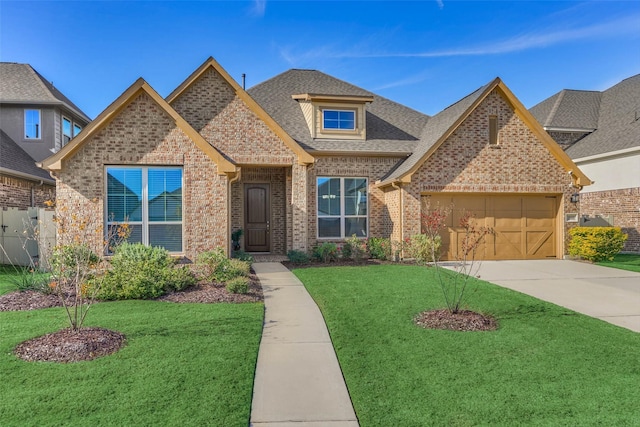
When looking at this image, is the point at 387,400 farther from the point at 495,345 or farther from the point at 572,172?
the point at 572,172

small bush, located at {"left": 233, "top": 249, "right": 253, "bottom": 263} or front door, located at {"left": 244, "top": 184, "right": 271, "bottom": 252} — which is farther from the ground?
front door, located at {"left": 244, "top": 184, "right": 271, "bottom": 252}

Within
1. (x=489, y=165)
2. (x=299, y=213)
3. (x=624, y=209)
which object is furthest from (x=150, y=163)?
(x=624, y=209)

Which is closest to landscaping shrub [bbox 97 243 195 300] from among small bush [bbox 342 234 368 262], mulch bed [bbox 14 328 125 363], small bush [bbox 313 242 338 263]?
mulch bed [bbox 14 328 125 363]

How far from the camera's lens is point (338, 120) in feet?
51.7

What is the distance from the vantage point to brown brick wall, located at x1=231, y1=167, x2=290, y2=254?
50.2 feet

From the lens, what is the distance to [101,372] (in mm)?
4660

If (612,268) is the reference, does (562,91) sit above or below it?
above

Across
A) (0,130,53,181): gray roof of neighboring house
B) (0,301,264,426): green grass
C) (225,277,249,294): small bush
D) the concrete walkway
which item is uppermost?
(0,130,53,181): gray roof of neighboring house

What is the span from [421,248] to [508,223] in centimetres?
377

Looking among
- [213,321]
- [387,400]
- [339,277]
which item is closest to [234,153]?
[339,277]

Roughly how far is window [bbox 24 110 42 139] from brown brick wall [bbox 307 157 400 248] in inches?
485

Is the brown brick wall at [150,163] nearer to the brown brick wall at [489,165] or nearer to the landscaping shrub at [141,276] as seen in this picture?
the landscaping shrub at [141,276]

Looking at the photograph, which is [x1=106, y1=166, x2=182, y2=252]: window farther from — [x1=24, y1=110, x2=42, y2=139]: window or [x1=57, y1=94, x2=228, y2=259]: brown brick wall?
[x1=24, y1=110, x2=42, y2=139]: window

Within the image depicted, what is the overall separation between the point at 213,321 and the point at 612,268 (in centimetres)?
1218
